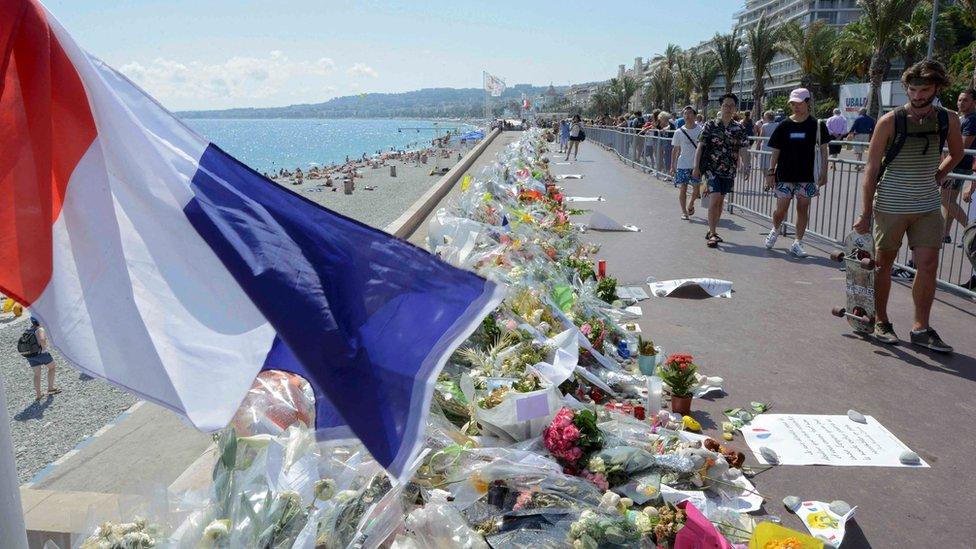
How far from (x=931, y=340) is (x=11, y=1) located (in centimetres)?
610

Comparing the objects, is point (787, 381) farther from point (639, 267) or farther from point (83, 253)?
point (83, 253)

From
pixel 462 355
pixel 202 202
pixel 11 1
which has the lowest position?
pixel 462 355

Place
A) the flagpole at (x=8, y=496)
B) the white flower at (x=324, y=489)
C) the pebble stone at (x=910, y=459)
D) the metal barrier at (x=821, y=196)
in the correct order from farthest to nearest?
the metal barrier at (x=821, y=196), the pebble stone at (x=910, y=459), the white flower at (x=324, y=489), the flagpole at (x=8, y=496)

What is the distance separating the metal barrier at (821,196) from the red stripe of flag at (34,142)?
24.9 ft

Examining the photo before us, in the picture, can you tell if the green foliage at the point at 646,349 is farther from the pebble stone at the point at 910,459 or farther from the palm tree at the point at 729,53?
the palm tree at the point at 729,53

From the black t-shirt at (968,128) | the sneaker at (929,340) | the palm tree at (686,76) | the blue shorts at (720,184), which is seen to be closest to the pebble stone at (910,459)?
the sneaker at (929,340)

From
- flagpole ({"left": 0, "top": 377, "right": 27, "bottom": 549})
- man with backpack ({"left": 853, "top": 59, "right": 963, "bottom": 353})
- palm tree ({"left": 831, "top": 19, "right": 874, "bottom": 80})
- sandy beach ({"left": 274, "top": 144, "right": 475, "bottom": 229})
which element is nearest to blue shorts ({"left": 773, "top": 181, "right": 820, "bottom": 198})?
man with backpack ({"left": 853, "top": 59, "right": 963, "bottom": 353})

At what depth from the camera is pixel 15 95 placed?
6.91ft

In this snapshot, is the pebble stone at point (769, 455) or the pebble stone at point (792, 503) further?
the pebble stone at point (769, 455)

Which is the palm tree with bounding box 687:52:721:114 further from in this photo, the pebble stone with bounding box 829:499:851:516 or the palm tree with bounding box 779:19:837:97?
the pebble stone with bounding box 829:499:851:516

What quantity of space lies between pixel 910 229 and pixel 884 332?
2.81 ft

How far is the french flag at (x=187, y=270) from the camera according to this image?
2.15 meters

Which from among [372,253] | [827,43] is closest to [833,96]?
[827,43]

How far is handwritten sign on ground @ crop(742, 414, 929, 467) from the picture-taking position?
424cm
